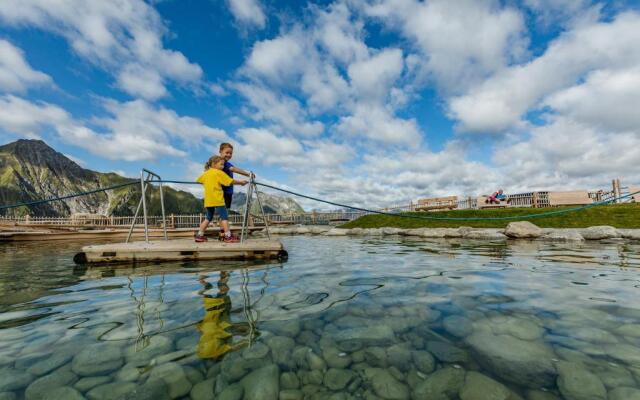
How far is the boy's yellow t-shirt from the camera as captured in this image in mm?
6832

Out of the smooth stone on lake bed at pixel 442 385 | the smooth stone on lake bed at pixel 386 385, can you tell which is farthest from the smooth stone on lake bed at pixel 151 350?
the smooth stone on lake bed at pixel 442 385

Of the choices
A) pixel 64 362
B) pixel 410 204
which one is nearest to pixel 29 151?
pixel 410 204

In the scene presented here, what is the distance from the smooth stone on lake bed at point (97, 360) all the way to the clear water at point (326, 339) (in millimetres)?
12

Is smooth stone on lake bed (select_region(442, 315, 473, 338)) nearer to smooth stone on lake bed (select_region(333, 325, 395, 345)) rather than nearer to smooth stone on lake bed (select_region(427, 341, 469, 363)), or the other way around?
smooth stone on lake bed (select_region(427, 341, 469, 363))

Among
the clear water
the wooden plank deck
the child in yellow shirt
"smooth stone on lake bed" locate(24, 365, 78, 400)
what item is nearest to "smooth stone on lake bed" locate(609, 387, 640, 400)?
the clear water

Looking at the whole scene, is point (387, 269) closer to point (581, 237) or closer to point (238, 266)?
point (238, 266)

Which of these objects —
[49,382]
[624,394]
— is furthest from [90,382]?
[624,394]

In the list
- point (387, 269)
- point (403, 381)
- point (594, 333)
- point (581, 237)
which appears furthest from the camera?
point (581, 237)

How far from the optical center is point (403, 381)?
6.20 ft

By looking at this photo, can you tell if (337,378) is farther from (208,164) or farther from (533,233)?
(533,233)

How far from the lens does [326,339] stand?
8.08ft

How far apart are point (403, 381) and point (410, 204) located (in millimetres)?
34299

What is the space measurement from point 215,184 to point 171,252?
1.82 meters

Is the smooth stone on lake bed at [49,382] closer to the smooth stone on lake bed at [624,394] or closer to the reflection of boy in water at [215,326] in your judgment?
the reflection of boy in water at [215,326]
